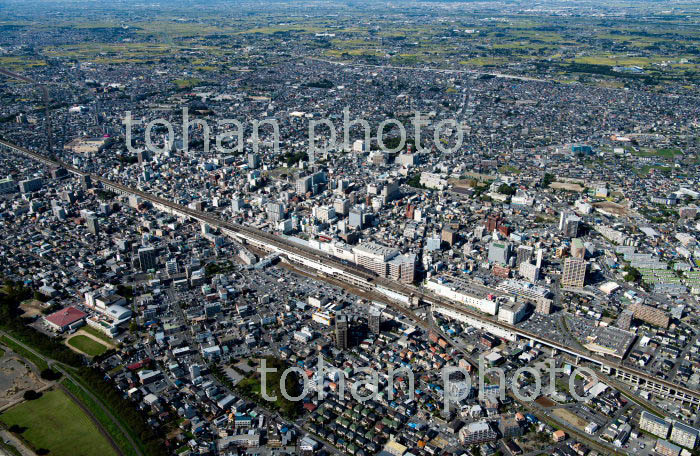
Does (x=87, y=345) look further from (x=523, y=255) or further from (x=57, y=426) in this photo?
(x=523, y=255)

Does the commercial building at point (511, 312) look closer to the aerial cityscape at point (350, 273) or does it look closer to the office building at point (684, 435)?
the aerial cityscape at point (350, 273)

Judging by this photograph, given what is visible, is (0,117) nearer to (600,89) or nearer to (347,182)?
(347,182)

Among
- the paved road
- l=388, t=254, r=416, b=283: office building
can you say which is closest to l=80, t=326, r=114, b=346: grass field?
l=388, t=254, r=416, b=283: office building

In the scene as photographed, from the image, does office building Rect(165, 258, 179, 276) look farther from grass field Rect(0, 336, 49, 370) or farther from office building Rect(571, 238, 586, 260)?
office building Rect(571, 238, 586, 260)

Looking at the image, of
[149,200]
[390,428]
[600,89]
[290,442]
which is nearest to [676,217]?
[390,428]

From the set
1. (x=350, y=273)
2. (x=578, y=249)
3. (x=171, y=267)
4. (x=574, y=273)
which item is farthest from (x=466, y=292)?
(x=171, y=267)
